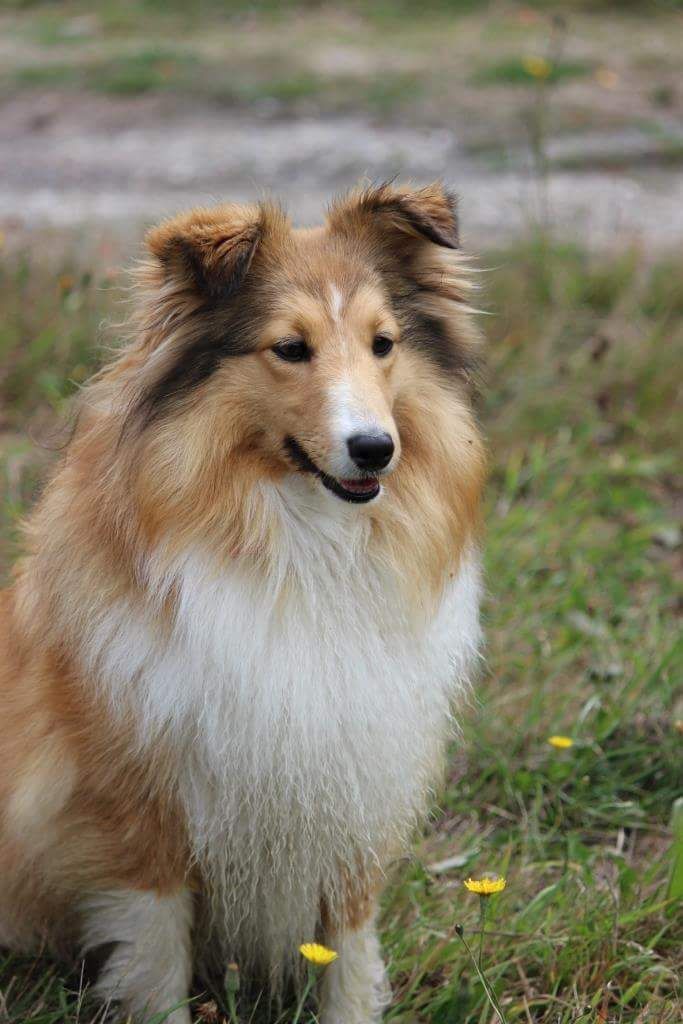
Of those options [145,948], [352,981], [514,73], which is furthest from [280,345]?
[514,73]

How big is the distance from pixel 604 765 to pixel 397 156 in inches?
220

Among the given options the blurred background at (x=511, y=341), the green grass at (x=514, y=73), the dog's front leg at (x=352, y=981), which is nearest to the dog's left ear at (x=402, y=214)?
the blurred background at (x=511, y=341)

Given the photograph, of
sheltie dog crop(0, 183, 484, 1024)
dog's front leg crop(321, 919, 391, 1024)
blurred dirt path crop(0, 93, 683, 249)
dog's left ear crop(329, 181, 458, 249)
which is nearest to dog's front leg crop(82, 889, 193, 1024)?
sheltie dog crop(0, 183, 484, 1024)

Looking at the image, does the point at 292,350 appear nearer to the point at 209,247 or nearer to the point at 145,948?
the point at 209,247

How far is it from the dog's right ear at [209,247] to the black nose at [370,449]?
1.54 ft

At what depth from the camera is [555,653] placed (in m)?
4.62

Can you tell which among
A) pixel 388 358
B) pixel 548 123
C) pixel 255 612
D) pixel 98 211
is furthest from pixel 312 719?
pixel 548 123

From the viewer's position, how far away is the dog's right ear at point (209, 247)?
2.75m

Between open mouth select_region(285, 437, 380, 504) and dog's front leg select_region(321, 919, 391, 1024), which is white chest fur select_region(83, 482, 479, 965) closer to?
open mouth select_region(285, 437, 380, 504)

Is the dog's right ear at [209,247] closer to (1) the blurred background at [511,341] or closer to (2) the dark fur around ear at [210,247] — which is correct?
(2) the dark fur around ear at [210,247]

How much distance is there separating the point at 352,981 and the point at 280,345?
62.3 inches

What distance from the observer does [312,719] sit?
2.87m

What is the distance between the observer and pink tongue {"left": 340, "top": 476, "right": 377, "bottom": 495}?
276 centimetres

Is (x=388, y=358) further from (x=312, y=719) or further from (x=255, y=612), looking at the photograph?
(x=312, y=719)
